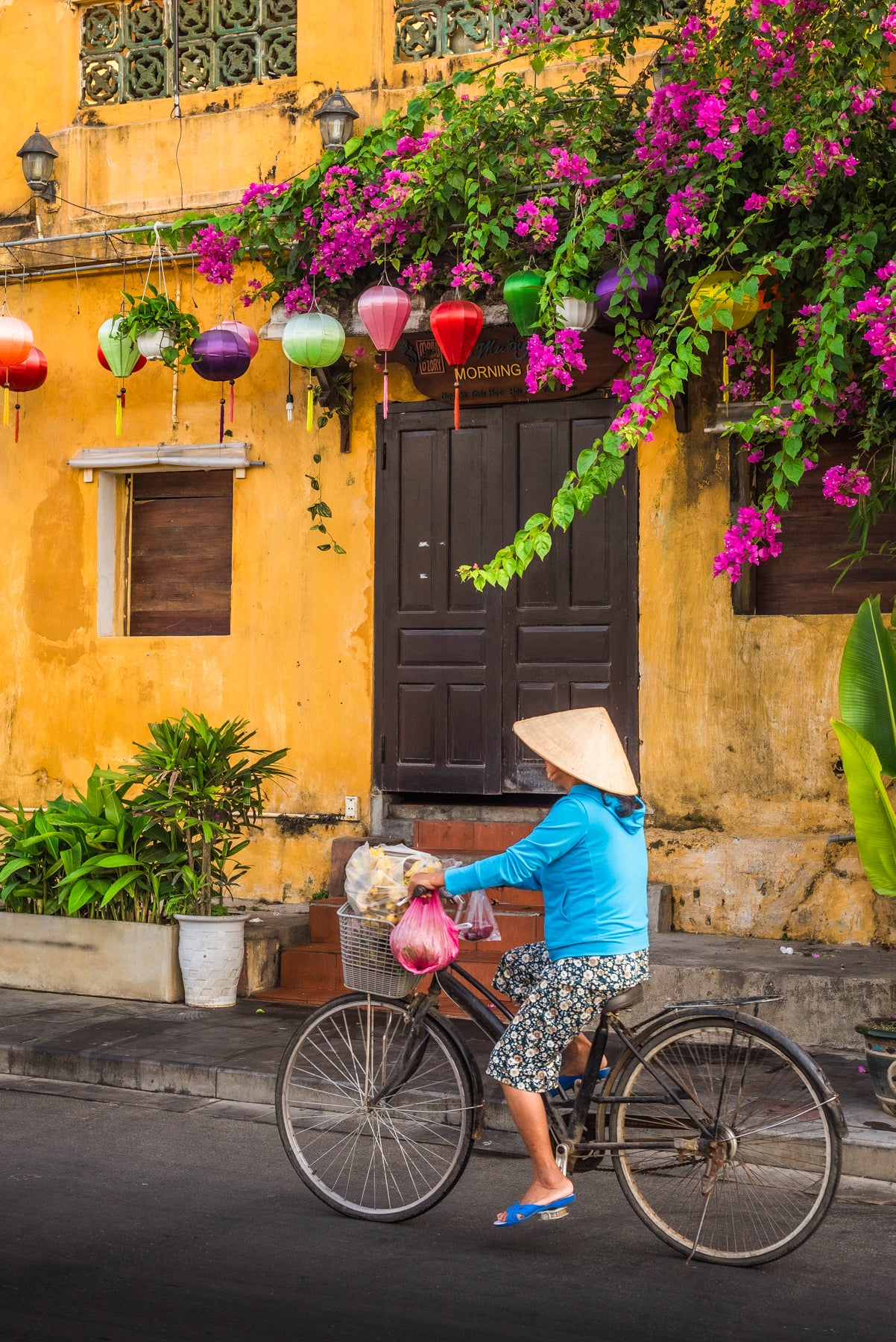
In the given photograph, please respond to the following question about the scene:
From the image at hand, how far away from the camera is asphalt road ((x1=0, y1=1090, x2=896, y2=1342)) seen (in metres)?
4.00

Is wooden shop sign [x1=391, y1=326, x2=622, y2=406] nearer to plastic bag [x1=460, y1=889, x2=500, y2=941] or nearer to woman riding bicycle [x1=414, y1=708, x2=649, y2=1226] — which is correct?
woman riding bicycle [x1=414, y1=708, x2=649, y2=1226]

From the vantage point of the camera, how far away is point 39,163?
1067cm

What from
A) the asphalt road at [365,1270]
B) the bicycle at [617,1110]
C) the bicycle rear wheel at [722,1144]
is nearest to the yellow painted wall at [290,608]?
the asphalt road at [365,1270]

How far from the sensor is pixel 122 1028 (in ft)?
25.4

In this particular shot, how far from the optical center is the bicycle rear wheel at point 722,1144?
4.39m

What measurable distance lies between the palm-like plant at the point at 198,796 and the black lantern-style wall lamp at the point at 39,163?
4.63 m

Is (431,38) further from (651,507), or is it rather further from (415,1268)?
(415,1268)

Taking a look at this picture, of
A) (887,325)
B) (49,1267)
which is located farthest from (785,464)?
(49,1267)

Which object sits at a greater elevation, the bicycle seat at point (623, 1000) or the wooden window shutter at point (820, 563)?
the wooden window shutter at point (820, 563)

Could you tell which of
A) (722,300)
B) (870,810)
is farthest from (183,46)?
(870,810)

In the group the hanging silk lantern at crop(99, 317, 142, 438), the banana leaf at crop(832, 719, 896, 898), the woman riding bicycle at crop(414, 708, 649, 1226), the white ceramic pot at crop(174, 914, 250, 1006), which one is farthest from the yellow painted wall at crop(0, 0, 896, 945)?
the woman riding bicycle at crop(414, 708, 649, 1226)

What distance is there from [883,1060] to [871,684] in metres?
1.85

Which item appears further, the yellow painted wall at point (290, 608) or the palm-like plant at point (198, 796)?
the yellow painted wall at point (290, 608)

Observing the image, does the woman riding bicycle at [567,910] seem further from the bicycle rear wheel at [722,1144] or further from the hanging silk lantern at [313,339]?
the hanging silk lantern at [313,339]
